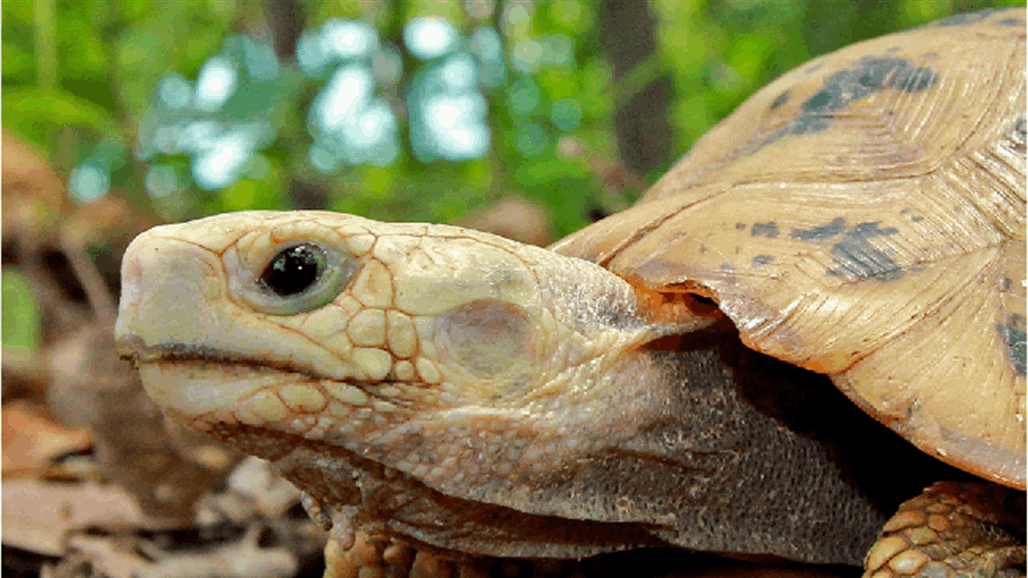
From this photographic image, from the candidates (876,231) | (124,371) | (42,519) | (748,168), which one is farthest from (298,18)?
(876,231)

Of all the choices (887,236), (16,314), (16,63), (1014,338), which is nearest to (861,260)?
(887,236)

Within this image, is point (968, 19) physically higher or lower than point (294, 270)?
higher

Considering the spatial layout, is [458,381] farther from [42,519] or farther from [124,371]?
[124,371]

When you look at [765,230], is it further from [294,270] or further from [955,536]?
[294,270]

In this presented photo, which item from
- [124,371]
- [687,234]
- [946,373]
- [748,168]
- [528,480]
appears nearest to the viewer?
[946,373]

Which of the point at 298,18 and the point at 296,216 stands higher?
the point at 298,18

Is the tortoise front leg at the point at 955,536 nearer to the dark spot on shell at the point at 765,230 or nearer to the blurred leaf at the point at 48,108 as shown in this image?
the dark spot on shell at the point at 765,230

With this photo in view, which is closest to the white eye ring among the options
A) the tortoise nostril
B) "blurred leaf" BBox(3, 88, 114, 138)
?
the tortoise nostril

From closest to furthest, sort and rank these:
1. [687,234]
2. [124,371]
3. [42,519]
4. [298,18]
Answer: [687,234] → [42,519] → [124,371] → [298,18]
